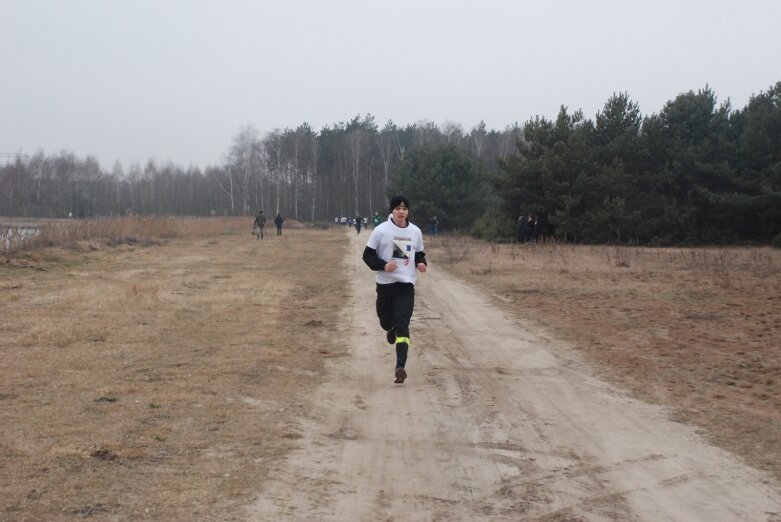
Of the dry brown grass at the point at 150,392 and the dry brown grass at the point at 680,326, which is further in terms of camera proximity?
the dry brown grass at the point at 680,326

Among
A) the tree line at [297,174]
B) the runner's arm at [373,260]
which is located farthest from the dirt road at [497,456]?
the tree line at [297,174]

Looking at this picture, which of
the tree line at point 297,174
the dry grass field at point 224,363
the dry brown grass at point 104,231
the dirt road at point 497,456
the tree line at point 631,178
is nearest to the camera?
the dirt road at point 497,456

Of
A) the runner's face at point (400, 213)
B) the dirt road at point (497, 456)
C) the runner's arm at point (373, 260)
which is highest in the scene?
the runner's face at point (400, 213)

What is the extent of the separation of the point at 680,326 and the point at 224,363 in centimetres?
714

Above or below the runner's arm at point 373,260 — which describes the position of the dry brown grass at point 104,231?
below

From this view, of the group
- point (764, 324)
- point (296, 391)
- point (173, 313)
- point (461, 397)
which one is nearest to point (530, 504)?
point (461, 397)

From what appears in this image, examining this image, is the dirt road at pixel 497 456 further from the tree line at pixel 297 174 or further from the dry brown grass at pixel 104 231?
the tree line at pixel 297 174

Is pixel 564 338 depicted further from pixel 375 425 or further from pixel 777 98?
pixel 777 98

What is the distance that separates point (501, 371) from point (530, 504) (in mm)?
4125

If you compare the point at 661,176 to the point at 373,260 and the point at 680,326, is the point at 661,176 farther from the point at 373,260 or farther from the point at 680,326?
the point at 373,260

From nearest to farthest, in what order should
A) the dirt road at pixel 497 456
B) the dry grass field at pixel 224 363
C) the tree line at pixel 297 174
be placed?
the dirt road at pixel 497 456, the dry grass field at pixel 224 363, the tree line at pixel 297 174

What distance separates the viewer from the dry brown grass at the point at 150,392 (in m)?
4.33

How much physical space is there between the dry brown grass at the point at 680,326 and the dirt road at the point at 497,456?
1.60 ft

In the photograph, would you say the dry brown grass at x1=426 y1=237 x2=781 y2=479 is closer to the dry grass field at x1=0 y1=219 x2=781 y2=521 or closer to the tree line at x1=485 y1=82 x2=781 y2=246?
the dry grass field at x1=0 y1=219 x2=781 y2=521
